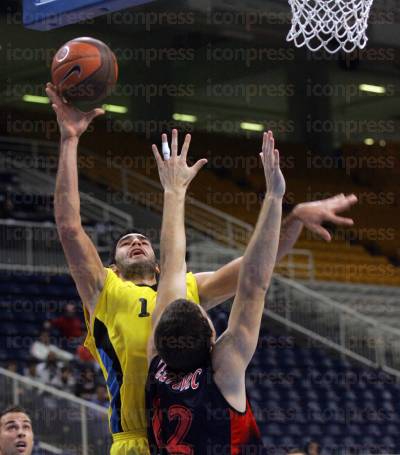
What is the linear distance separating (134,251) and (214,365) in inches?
47.7

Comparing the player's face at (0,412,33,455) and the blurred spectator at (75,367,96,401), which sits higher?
the player's face at (0,412,33,455)

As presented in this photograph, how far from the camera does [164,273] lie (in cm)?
399

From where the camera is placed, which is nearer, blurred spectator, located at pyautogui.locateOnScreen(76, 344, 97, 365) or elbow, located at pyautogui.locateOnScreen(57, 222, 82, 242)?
elbow, located at pyautogui.locateOnScreen(57, 222, 82, 242)

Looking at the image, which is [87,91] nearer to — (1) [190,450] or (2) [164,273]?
(2) [164,273]

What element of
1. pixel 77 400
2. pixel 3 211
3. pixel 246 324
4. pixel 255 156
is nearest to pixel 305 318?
pixel 3 211

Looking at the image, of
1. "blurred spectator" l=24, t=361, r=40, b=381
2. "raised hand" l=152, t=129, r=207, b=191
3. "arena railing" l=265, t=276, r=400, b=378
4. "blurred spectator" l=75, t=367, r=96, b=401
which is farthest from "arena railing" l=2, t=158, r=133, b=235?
"raised hand" l=152, t=129, r=207, b=191

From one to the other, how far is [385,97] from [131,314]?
55.6 ft

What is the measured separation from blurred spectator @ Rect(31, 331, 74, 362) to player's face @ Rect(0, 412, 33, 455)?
590cm

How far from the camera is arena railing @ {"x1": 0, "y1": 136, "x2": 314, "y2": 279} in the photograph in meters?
15.9

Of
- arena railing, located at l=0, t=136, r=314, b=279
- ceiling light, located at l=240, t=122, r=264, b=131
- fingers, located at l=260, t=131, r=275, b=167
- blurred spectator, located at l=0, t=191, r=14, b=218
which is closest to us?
fingers, located at l=260, t=131, r=275, b=167

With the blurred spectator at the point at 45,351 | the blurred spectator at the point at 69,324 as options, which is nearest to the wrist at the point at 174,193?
the blurred spectator at the point at 45,351

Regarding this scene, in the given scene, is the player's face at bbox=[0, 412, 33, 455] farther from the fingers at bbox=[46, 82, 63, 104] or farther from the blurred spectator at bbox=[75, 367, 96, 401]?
the blurred spectator at bbox=[75, 367, 96, 401]

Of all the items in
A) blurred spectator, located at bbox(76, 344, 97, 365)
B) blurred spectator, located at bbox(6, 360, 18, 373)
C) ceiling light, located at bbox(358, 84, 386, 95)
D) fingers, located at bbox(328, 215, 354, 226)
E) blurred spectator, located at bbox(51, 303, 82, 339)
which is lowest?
blurred spectator, located at bbox(6, 360, 18, 373)

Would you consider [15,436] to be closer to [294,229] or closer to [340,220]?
[294,229]
